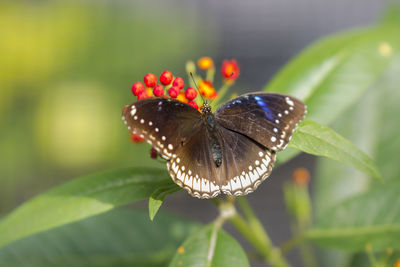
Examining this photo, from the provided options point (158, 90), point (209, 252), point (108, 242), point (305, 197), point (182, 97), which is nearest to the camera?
point (209, 252)

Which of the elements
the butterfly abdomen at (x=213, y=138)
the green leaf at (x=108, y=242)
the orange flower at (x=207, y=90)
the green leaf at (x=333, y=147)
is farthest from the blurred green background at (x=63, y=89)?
the green leaf at (x=333, y=147)

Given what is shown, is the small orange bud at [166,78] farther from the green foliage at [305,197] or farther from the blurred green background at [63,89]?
the blurred green background at [63,89]

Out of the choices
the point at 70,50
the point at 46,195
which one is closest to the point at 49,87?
the point at 70,50

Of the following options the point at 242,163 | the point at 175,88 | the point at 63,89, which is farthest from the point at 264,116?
the point at 63,89

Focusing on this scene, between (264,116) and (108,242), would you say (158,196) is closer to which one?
(264,116)

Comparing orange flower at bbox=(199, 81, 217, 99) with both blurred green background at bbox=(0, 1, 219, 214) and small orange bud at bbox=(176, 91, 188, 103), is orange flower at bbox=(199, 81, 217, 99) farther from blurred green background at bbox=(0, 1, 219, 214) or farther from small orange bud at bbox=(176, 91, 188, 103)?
blurred green background at bbox=(0, 1, 219, 214)
